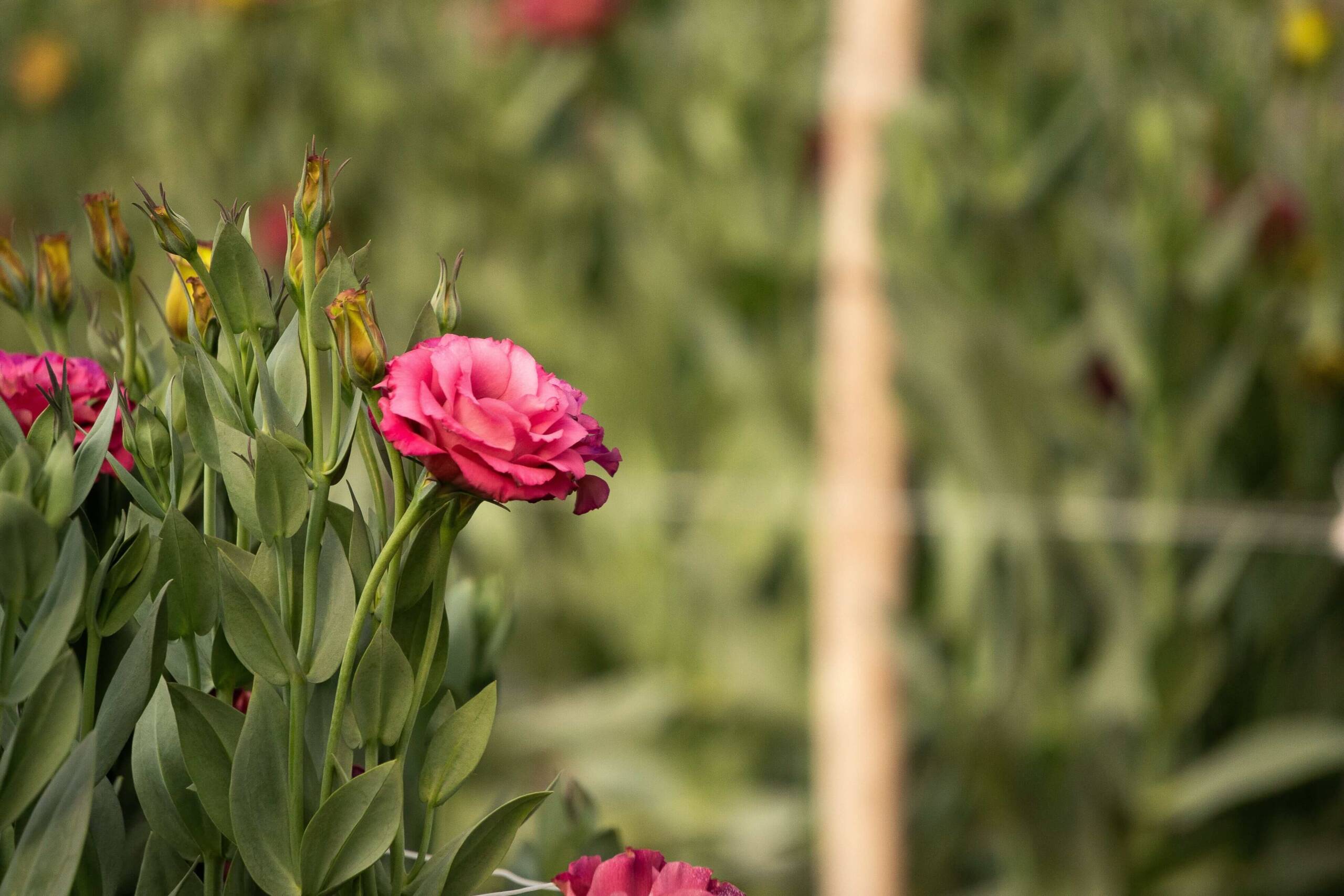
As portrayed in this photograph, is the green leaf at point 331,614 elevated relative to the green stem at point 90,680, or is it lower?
elevated

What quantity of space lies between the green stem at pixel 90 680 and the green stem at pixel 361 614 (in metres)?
0.03

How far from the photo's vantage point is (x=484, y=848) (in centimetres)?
17

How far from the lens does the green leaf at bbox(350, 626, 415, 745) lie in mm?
164

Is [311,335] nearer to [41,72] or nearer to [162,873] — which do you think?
[162,873]

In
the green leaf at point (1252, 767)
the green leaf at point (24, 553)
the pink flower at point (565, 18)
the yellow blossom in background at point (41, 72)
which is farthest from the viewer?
the yellow blossom in background at point (41, 72)

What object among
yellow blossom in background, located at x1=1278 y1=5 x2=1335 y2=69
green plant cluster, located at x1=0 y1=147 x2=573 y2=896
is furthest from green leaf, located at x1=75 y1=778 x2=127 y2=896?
yellow blossom in background, located at x1=1278 y1=5 x2=1335 y2=69

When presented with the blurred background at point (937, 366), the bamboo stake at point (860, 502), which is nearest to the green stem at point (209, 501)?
the blurred background at point (937, 366)

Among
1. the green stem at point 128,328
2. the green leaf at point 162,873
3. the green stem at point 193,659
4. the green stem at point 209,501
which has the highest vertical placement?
the green stem at point 128,328

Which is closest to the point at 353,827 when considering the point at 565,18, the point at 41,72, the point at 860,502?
the point at 860,502

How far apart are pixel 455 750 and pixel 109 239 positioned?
9 centimetres

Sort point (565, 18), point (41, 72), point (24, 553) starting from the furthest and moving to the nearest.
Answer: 1. point (41, 72)
2. point (565, 18)
3. point (24, 553)

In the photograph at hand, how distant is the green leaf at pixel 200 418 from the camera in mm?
172

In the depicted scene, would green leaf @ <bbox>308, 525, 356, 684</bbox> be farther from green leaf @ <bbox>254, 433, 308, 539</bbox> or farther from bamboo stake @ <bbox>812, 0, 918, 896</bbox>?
bamboo stake @ <bbox>812, 0, 918, 896</bbox>

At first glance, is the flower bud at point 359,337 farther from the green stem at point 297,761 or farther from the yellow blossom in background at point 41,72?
the yellow blossom in background at point 41,72
